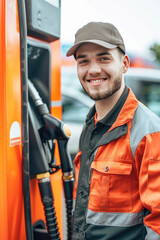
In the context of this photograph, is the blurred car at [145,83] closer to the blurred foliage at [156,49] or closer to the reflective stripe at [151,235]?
the reflective stripe at [151,235]

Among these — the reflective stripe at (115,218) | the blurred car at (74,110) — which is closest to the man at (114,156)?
the reflective stripe at (115,218)

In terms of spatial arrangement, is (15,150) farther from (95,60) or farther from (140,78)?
(140,78)

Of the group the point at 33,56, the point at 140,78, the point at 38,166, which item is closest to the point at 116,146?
the point at 38,166

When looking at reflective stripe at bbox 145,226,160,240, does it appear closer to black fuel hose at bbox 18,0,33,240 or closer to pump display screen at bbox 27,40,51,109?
black fuel hose at bbox 18,0,33,240

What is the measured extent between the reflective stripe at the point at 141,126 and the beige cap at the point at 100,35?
1.18ft

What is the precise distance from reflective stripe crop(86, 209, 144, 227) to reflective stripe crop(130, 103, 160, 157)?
0.96 feet

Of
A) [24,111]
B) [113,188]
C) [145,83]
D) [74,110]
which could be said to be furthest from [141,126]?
[145,83]

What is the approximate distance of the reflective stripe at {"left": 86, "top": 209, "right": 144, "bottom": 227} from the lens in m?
1.46

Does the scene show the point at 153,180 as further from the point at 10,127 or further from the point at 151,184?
the point at 10,127

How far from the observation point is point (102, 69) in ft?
5.24

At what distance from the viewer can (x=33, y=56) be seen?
7.13 ft

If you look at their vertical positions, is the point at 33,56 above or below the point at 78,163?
above

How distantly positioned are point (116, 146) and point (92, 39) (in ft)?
1.78

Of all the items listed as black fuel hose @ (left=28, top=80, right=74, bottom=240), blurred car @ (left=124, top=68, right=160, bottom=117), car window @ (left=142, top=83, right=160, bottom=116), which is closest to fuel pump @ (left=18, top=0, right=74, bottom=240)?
black fuel hose @ (left=28, top=80, right=74, bottom=240)
